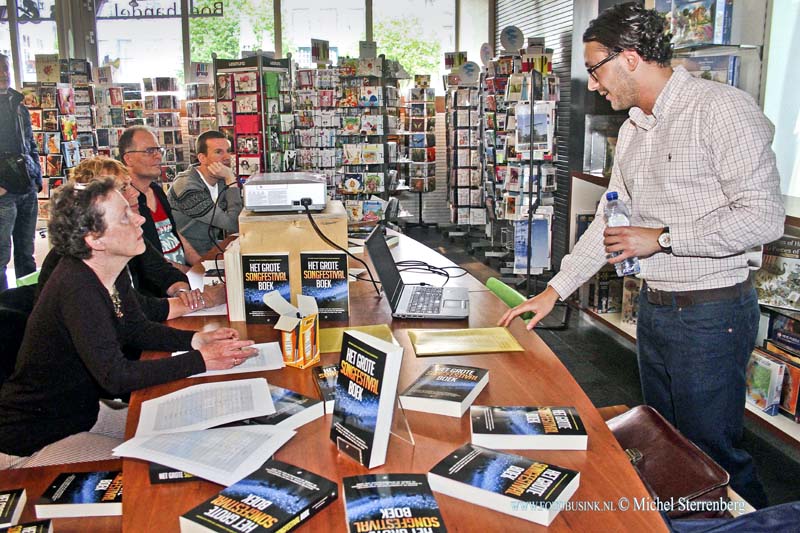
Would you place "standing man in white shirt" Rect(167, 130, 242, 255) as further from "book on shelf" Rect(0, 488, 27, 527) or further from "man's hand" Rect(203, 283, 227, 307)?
"book on shelf" Rect(0, 488, 27, 527)

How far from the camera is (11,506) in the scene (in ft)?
5.19

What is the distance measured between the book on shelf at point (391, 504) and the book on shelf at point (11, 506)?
0.82 m

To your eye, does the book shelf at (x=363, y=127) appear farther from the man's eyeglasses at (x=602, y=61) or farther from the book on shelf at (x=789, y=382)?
the man's eyeglasses at (x=602, y=61)

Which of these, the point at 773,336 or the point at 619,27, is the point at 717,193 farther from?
the point at 773,336

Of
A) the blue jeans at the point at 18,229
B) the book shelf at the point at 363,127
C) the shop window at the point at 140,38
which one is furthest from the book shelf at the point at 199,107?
the blue jeans at the point at 18,229

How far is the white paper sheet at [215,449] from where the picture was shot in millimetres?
1356

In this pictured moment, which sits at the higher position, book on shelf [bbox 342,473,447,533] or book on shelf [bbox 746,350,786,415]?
book on shelf [bbox 342,473,447,533]

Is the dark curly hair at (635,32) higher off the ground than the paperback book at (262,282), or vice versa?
the dark curly hair at (635,32)

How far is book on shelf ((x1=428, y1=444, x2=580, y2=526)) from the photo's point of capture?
121 centimetres

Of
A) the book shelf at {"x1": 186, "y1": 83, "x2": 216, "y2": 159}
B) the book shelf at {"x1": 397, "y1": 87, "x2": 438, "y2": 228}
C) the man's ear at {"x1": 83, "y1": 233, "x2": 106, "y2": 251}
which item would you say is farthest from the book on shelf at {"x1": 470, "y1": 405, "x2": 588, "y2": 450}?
the book shelf at {"x1": 186, "y1": 83, "x2": 216, "y2": 159}

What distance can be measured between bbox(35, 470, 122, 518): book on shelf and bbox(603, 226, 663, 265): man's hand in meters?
1.45

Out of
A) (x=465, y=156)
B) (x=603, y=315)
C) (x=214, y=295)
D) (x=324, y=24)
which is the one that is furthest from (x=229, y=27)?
(x=214, y=295)

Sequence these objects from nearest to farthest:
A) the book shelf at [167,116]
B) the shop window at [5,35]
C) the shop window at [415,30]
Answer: the shop window at [415,30]
the book shelf at [167,116]
the shop window at [5,35]

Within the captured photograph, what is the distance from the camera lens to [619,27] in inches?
76.6
